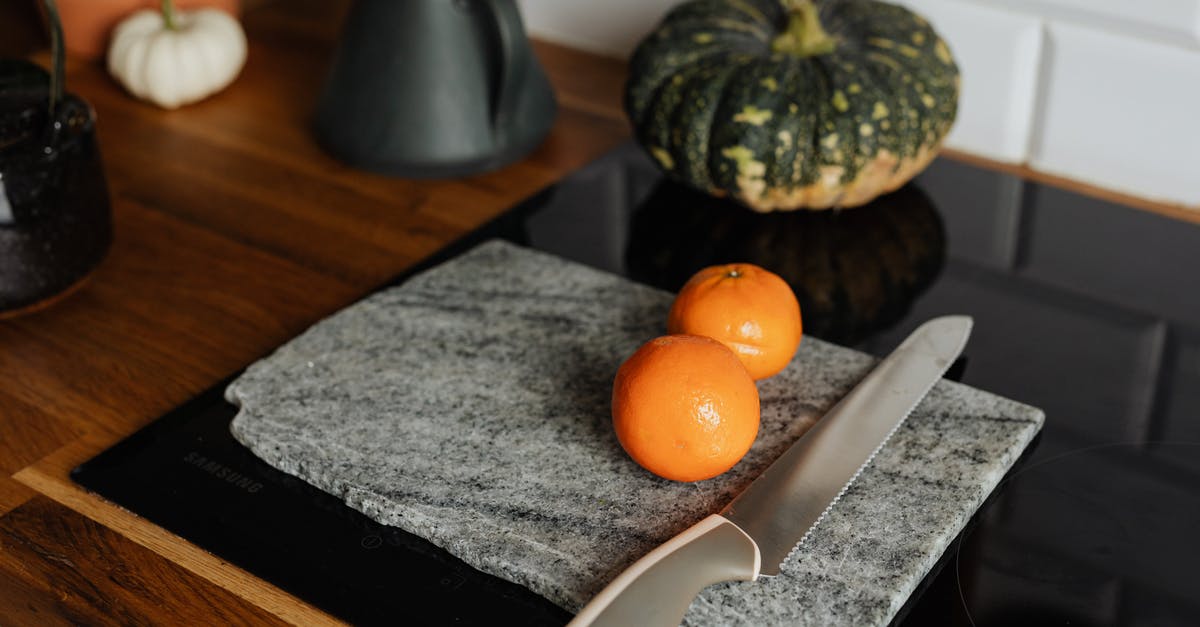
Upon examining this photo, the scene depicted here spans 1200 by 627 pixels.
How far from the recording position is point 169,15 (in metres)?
1.31

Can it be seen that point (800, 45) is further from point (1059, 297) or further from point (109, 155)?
point (109, 155)

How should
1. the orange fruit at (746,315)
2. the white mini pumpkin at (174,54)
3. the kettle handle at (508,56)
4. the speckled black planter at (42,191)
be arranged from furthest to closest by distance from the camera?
the white mini pumpkin at (174,54) < the kettle handle at (508,56) < the speckled black planter at (42,191) < the orange fruit at (746,315)

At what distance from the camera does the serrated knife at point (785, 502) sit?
25.7 inches

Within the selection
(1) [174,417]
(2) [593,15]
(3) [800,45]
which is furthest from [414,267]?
(2) [593,15]

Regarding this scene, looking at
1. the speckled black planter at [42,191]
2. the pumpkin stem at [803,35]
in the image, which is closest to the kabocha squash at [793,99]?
the pumpkin stem at [803,35]

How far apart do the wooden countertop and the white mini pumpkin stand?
0.07ft

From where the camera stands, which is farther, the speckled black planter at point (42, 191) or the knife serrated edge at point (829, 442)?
the speckled black planter at point (42, 191)

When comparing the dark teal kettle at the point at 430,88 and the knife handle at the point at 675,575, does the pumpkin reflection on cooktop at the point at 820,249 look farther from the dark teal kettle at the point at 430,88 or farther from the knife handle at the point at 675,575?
the knife handle at the point at 675,575

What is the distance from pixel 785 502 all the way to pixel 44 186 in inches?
23.5

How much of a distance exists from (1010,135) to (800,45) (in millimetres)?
271

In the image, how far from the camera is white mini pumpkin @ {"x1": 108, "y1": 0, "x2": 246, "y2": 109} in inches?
50.9

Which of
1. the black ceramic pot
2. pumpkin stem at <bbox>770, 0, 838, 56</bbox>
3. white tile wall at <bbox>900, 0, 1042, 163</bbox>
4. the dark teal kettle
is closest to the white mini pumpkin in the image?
the dark teal kettle

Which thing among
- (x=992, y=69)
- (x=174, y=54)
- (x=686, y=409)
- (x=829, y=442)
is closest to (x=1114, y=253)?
(x=992, y=69)

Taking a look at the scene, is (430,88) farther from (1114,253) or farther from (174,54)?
(1114,253)
